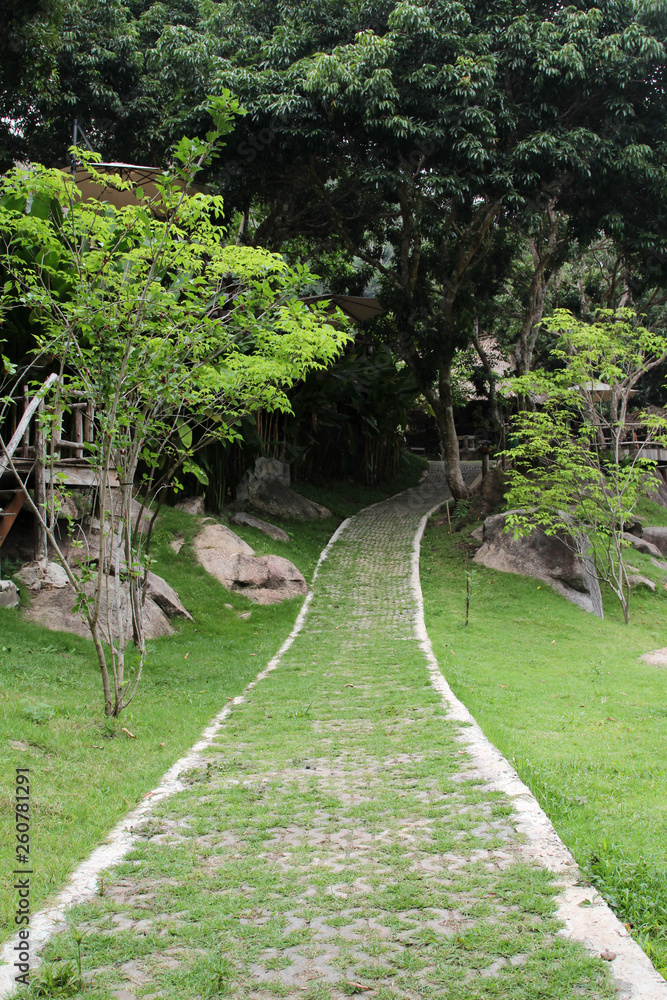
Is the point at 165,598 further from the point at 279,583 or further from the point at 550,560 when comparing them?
the point at 550,560

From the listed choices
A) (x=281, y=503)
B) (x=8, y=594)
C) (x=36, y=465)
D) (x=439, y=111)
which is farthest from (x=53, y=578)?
(x=439, y=111)

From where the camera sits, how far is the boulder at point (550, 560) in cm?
1503

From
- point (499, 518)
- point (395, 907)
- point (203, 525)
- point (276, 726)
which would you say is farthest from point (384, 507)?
point (395, 907)

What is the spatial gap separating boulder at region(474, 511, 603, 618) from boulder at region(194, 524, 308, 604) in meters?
4.55

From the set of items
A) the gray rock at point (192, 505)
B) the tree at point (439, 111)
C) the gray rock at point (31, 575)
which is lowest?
the gray rock at point (31, 575)

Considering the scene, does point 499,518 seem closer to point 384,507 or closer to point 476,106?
point 384,507

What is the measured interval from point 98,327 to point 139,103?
43.7ft

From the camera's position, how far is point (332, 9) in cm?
1501

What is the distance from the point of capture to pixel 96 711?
6.43 meters

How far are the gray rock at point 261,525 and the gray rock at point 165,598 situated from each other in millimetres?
4595

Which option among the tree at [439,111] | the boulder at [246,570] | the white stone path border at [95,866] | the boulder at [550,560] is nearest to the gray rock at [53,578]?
the boulder at [246,570]

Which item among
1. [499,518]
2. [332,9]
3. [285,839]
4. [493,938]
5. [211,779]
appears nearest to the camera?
[493,938]

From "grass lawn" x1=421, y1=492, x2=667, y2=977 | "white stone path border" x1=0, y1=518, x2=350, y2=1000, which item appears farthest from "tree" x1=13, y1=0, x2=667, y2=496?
"white stone path border" x1=0, y1=518, x2=350, y2=1000

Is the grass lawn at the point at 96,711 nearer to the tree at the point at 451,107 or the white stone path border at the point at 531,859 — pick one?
the white stone path border at the point at 531,859
